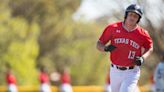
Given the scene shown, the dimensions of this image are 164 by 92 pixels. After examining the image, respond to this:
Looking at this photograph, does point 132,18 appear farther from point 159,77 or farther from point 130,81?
point 159,77

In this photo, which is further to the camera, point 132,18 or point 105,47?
point 105,47

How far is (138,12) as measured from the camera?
11.8 m

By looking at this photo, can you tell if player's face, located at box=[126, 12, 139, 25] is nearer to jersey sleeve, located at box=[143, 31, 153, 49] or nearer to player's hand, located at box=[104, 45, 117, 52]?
jersey sleeve, located at box=[143, 31, 153, 49]

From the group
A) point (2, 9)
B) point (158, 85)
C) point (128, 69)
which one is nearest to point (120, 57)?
point (128, 69)

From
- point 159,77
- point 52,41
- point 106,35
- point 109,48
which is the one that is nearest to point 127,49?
point 109,48

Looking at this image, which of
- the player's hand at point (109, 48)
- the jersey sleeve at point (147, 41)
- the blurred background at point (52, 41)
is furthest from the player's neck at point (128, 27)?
the blurred background at point (52, 41)

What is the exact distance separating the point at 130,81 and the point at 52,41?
1380 inches

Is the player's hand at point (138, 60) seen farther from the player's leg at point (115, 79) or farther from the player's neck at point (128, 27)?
the player's neck at point (128, 27)

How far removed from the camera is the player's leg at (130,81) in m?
11.8

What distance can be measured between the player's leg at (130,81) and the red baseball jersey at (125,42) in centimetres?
15

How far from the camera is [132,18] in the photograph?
1188cm

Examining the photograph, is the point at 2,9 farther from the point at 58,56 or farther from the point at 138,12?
the point at 138,12

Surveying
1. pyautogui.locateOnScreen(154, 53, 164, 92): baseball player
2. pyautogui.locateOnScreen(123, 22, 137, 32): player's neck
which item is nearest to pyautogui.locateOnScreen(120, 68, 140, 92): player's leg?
pyautogui.locateOnScreen(123, 22, 137, 32): player's neck

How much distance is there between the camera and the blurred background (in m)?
39.9
